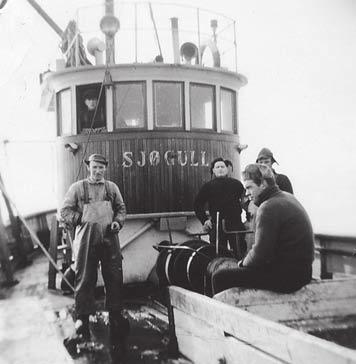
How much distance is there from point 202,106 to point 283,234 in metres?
5.22

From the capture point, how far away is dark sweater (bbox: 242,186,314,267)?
4320mm

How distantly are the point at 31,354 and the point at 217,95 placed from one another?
5.65m

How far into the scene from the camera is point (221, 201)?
727cm

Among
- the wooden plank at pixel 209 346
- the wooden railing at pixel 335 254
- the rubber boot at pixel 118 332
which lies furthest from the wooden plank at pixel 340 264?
the wooden plank at pixel 209 346

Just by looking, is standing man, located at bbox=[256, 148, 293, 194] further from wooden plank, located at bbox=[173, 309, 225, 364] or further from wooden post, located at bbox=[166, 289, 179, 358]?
wooden plank, located at bbox=[173, 309, 225, 364]

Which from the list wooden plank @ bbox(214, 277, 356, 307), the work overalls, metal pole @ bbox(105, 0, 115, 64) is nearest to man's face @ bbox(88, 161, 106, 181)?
the work overalls

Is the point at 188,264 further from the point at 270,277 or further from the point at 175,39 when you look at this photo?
the point at 175,39

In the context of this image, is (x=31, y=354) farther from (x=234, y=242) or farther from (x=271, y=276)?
(x=234, y=242)

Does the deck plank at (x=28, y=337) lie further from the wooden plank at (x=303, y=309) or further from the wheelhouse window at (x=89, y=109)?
the wheelhouse window at (x=89, y=109)

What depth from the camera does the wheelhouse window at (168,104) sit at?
8.82 metres

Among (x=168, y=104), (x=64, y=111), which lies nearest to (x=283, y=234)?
(x=168, y=104)

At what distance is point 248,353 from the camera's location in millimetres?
3605

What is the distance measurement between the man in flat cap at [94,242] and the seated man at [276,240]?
2081 mm

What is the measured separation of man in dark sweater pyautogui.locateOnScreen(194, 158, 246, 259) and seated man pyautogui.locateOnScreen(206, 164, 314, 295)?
268cm
